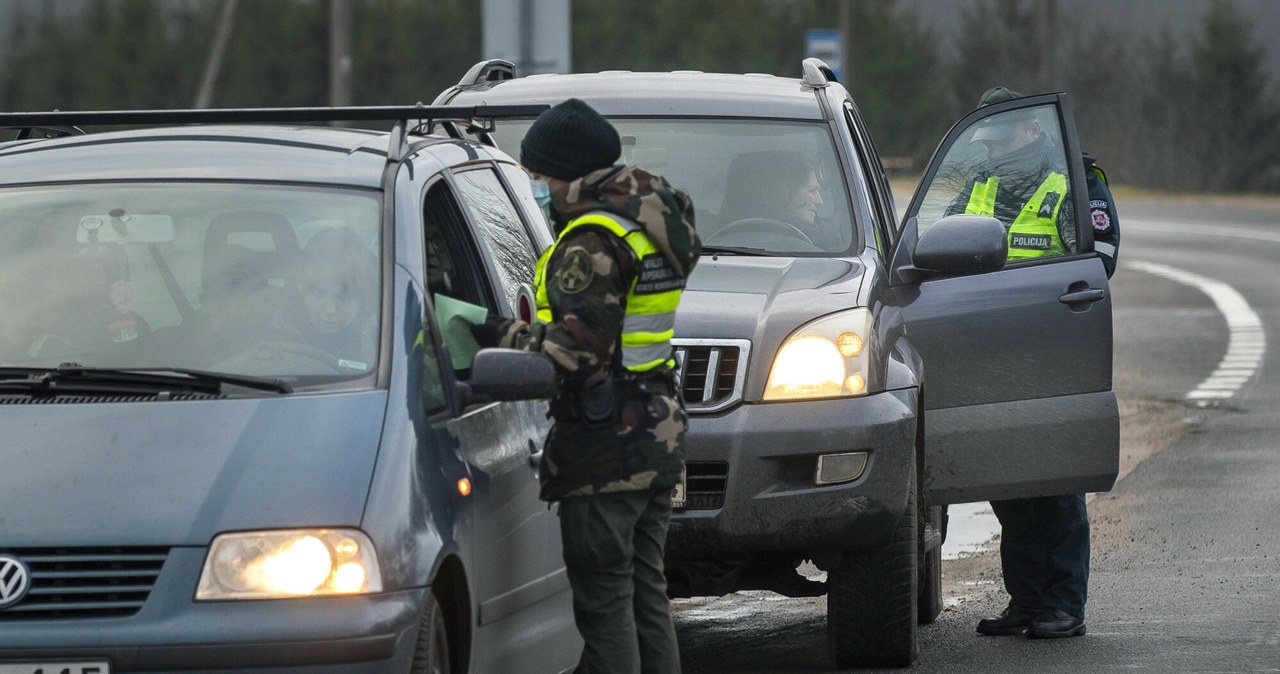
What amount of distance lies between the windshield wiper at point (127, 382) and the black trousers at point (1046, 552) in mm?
3849

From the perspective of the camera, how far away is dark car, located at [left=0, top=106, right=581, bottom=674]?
13.9ft

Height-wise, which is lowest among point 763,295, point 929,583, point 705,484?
point 929,583

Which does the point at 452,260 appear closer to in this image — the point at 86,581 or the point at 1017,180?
the point at 86,581

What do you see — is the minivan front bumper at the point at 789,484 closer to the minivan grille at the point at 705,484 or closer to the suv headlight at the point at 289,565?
the minivan grille at the point at 705,484

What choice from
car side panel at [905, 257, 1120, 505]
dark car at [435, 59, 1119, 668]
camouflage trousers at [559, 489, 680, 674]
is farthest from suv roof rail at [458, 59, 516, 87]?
camouflage trousers at [559, 489, 680, 674]

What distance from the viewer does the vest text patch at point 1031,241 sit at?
7.97 metres

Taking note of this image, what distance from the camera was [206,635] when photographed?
13.7ft

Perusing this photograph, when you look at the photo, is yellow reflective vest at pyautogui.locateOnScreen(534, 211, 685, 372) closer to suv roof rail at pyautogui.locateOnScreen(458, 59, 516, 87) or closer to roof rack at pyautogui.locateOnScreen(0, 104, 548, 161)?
roof rack at pyautogui.locateOnScreen(0, 104, 548, 161)

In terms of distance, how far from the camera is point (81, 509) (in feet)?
14.1

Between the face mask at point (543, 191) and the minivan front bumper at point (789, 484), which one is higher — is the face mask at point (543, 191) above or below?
above

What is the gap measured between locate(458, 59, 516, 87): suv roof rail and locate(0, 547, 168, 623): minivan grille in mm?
4406

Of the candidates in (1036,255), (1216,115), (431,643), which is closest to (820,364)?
(1036,255)

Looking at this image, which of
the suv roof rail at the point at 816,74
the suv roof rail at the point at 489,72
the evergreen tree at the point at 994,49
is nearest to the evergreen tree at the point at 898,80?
the evergreen tree at the point at 994,49

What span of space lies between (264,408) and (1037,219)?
417 centimetres
